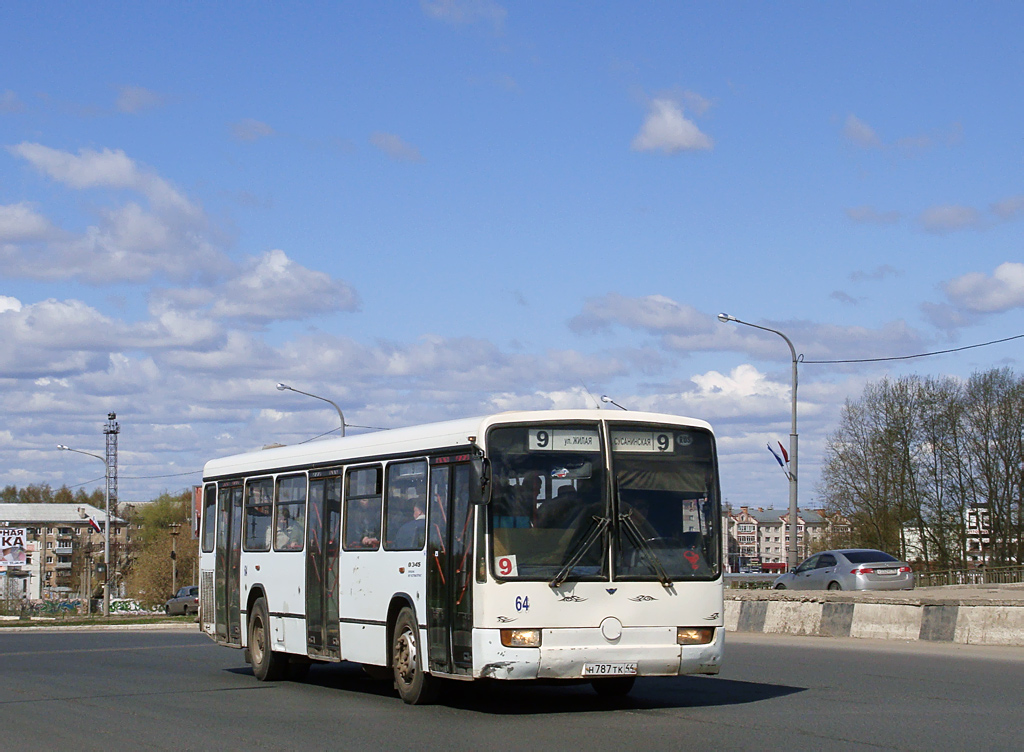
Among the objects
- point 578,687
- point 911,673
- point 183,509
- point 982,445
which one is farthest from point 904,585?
point 183,509

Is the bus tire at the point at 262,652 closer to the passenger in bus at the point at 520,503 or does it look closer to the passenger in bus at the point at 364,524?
the passenger in bus at the point at 364,524

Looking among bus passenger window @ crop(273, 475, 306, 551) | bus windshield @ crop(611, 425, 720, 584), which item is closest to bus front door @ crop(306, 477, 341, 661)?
bus passenger window @ crop(273, 475, 306, 551)

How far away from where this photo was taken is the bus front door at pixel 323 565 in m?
14.4

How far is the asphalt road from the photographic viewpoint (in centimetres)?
987

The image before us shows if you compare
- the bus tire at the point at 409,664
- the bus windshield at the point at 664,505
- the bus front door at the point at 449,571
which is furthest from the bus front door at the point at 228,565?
the bus windshield at the point at 664,505

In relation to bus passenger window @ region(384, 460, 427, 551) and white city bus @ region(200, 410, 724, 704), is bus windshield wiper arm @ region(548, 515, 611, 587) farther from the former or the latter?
bus passenger window @ region(384, 460, 427, 551)

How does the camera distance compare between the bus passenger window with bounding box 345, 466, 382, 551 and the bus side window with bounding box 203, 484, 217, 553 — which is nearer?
the bus passenger window with bounding box 345, 466, 382, 551

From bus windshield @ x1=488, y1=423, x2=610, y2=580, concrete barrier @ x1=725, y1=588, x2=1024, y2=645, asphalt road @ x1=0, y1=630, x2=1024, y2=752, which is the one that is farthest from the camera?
concrete barrier @ x1=725, y1=588, x2=1024, y2=645

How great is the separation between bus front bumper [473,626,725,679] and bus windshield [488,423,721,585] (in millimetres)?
502

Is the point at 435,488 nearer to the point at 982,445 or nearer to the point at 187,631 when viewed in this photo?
the point at 187,631

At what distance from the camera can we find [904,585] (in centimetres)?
3075

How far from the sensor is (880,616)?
73.3ft

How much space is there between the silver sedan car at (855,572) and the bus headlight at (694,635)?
65.2 feet

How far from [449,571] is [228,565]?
6785 millimetres
